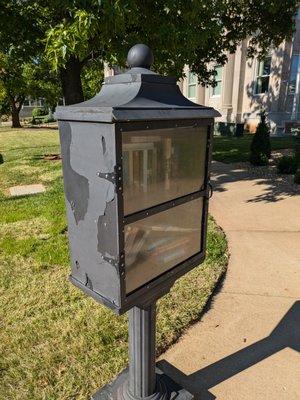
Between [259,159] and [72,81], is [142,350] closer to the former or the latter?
[72,81]

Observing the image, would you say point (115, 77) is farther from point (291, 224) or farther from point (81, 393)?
point (291, 224)

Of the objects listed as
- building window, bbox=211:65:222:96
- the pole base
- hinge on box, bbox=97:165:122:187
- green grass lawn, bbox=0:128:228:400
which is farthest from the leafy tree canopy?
building window, bbox=211:65:222:96

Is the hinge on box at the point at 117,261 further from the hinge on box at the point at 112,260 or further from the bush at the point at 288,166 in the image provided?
the bush at the point at 288,166

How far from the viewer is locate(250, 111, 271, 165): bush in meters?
10.2

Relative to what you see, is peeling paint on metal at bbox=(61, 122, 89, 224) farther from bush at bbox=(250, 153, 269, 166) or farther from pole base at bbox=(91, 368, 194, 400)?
bush at bbox=(250, 153, 269, 166)

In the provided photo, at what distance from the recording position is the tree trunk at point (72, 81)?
831cm

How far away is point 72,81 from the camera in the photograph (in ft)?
27.5

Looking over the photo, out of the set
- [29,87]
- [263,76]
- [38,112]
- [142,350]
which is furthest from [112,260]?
[38,112]

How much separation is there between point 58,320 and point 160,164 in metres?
2.27

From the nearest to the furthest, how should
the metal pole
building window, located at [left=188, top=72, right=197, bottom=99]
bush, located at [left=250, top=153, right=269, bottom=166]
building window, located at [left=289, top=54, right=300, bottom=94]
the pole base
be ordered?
the metal pole < the pole base < bush, located at [left=250, top=153, right=269, bottom=166] < building window, located at [left=289, top=54, right=300, bottom=94] < building window, located at [left=188, top=72, right=197, bottom=99]

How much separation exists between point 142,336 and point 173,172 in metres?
1.02

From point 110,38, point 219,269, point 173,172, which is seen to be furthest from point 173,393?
point 110,38

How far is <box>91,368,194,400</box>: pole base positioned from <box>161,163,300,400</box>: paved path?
17 cm

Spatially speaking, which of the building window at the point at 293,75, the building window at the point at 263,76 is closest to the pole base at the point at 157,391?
the building window at the point at 293,75
